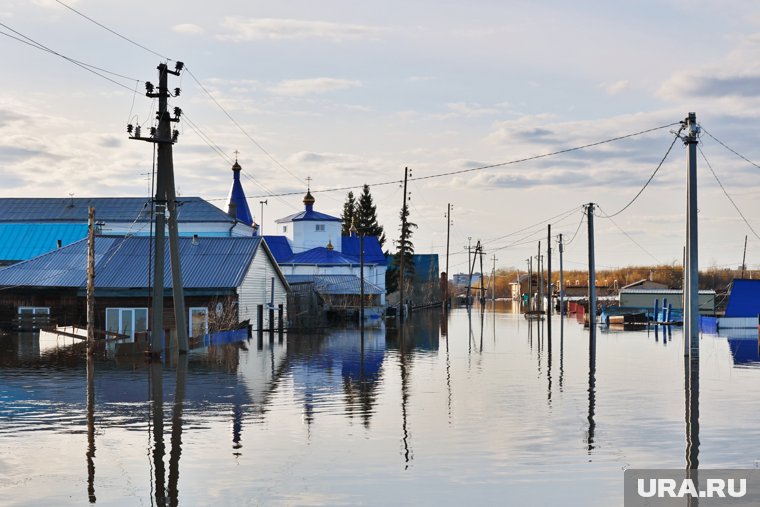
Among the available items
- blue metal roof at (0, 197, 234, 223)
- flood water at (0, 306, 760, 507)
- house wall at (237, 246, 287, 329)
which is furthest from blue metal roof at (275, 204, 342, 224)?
flood water at (0, 306, 760, 507)

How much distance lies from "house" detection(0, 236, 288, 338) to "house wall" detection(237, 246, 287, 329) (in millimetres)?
54

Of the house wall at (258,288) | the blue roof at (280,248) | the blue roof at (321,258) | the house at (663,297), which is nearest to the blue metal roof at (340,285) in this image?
the blue roof at (321,258)

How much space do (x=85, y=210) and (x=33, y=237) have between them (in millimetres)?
8690

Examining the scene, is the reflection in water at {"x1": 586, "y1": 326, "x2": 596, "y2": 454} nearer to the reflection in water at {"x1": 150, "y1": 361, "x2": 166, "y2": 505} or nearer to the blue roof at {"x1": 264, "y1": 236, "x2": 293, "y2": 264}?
the reflection in water at {"x1": 150, "y1": 361, "x2": 166, "y2": 505}

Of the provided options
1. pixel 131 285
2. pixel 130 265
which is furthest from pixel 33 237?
pixel 131 285

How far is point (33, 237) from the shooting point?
75.9 m

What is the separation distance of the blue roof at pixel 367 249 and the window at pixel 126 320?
46.8 metres

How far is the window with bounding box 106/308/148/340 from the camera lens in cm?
4788

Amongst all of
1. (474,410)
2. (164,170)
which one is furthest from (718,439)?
(164,170)

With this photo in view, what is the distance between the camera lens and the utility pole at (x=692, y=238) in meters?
31.5

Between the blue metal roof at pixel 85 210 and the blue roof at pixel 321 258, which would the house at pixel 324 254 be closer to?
the blue roof at pixel 321 258

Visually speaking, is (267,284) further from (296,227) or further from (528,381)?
(296,227)

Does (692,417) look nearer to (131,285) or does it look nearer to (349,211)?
(131,285)

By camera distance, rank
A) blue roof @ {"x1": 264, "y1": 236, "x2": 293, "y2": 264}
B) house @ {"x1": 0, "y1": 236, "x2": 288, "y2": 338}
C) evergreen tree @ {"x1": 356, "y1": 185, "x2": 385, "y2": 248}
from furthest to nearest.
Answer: evergreen tree @ {"x1": 356, "y1": 185, "x2": 385, "y2": 248} → blue roof @ {"x1": 264, "y1": 236, "x2": 293, "y2": 264} → house @ {"x1": 0, "y1": 236, "x2": 288, "y2": 338}
